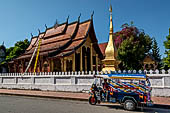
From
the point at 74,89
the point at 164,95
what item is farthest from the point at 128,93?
the point at 74,89

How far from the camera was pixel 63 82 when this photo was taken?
531 inches

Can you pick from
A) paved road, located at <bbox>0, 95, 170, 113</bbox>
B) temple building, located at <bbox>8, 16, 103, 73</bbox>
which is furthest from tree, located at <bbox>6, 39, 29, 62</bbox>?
paved road, located at <bbox>0, 95, 170, 113</bbox>

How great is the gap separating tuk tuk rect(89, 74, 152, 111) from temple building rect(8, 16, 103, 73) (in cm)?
1085

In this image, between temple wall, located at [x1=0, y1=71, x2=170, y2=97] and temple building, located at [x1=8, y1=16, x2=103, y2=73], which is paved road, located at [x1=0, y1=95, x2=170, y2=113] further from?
temple building, located at [x1=8, y1=16, x2=103, y2=73]

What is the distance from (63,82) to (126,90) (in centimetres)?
756

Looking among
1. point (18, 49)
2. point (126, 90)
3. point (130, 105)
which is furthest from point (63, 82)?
point (18, 49)

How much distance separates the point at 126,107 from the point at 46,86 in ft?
30.6

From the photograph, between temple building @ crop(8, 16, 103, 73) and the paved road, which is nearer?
the paved road

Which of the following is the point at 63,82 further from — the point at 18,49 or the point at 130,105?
the point at 18,49

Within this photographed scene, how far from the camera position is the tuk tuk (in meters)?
6.61

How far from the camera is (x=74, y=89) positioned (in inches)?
505

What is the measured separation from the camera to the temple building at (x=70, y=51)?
1917 centimetres

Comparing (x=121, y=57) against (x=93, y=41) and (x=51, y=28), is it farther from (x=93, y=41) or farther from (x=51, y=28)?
(x=51, y=28)

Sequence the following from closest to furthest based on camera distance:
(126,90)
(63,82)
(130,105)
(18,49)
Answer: (130,105) → (126,90) → (63,82) → (18,49)
